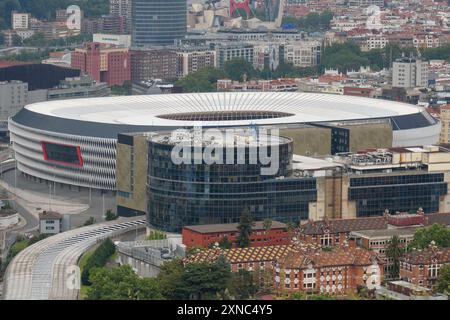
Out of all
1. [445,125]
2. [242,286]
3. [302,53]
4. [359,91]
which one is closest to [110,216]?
[242,286]

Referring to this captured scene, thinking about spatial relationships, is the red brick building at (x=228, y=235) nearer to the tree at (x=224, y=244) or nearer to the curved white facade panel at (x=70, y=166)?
the tree at (x=224, y=244)

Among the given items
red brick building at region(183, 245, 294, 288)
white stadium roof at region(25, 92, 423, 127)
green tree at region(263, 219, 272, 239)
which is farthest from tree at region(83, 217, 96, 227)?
red brick building at region(183, 245, 294, 288)

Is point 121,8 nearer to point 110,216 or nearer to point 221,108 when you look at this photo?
point 221,108

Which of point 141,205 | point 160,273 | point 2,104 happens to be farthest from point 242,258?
point 2,104

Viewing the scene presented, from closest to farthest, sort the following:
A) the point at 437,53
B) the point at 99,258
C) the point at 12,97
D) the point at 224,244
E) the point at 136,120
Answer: the point at 224,244, the point at 99,258, the point at 136,120, the point at 12,97, the point at 437,53

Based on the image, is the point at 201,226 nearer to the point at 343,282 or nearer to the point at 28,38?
the point at 343,282

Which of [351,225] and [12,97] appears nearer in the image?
[351,225]

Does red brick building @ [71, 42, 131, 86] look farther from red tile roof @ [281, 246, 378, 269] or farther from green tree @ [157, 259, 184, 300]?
green tree @ [157, 259, 184, 300]
